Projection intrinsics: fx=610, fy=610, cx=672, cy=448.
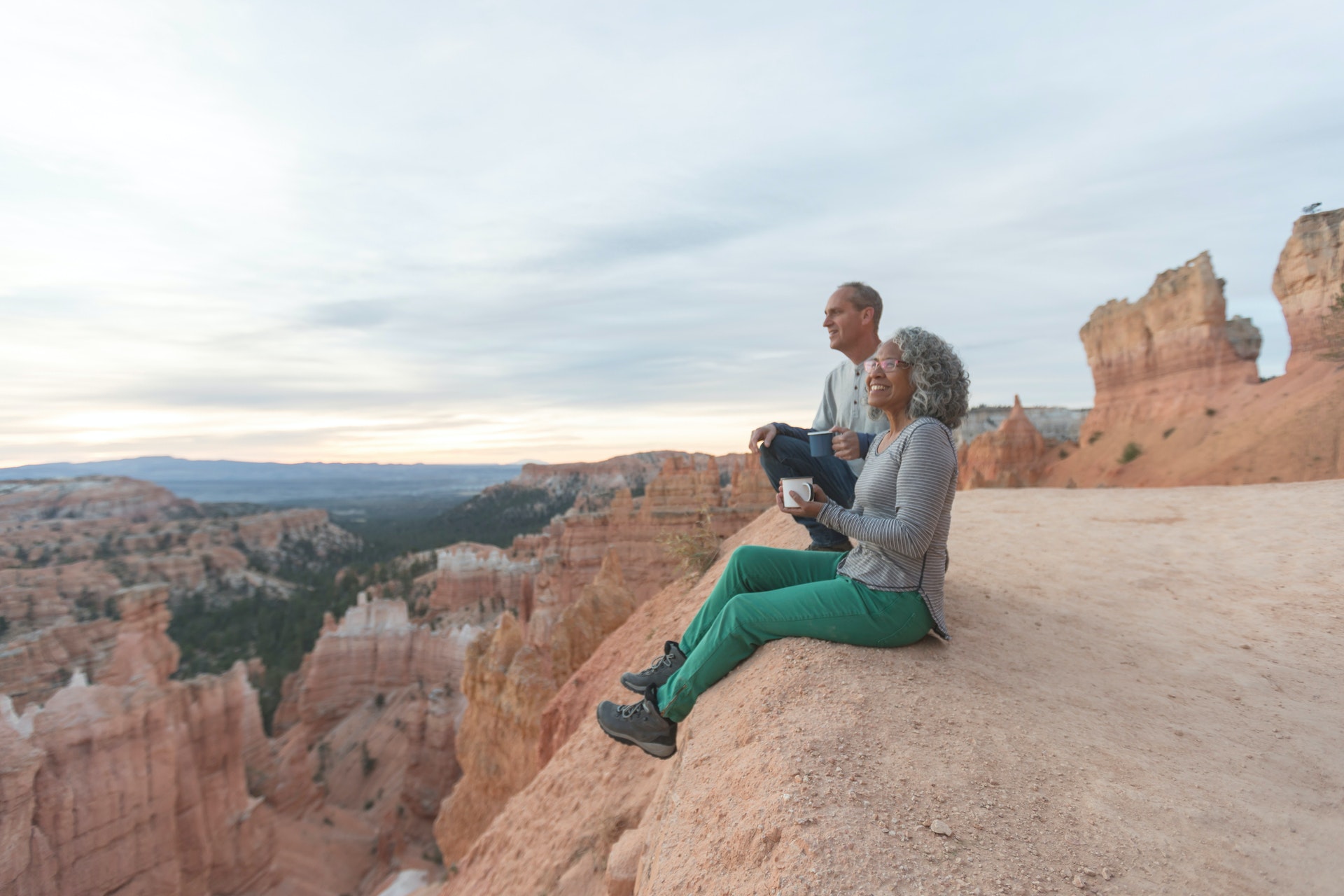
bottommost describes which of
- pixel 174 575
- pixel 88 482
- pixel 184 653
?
pixel 184 653

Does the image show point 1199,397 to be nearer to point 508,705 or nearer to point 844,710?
point 508,705

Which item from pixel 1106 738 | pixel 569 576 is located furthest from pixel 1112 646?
pixel 569 576

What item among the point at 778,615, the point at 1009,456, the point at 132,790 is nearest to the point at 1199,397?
the point at 1009,456

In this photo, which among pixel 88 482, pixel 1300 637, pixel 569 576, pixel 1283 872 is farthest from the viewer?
pixel 88 482

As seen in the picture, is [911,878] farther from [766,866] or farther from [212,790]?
[212,790]

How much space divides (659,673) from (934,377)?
2133mm

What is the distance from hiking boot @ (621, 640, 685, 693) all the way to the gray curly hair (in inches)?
72.0

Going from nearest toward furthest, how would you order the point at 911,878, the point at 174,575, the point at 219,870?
the point at 911,878 < the point at 219,870 < the point at 174,575

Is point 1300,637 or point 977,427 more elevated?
point 977,427

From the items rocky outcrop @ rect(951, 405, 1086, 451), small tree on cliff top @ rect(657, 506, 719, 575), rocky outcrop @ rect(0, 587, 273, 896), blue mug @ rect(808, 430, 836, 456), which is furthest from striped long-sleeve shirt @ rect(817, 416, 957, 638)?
rocky outcrop @ rect(951, 405, 1086, 451)

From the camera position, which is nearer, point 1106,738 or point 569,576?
point 1106,738

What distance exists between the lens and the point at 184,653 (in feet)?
106

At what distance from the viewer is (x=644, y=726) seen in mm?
3227

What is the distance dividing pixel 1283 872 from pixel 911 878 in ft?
3.91
